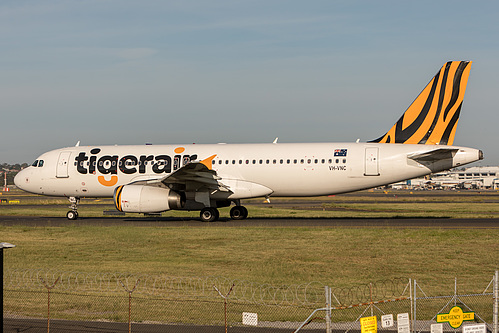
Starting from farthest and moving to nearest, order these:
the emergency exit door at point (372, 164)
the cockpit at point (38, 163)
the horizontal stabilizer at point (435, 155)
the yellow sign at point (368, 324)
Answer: the cockpit at point (38, 163) → the emergency exit door at point (372, 164) → the horizontal stabilizer at point (435, 155) → the yellow sign at point (368, 324)

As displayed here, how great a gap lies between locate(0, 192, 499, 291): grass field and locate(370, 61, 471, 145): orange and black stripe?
6994 millimetres

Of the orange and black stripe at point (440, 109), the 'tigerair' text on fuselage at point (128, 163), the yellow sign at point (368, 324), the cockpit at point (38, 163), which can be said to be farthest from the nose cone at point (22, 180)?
the yellow sign at point (368, 324)

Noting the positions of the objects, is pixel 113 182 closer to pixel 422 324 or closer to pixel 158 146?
pixel 158 146

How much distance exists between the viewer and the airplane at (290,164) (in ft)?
109

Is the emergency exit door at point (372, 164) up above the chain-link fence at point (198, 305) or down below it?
above

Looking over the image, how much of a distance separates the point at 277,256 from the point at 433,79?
17.5 m

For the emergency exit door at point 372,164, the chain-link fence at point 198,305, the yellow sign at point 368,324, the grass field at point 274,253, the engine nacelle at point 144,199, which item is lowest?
the chain-link fence at point 198,305

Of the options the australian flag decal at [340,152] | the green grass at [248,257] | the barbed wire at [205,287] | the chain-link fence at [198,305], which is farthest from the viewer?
the australian flag decal at [340,152]

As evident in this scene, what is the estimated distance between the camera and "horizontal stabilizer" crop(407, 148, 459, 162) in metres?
31.8

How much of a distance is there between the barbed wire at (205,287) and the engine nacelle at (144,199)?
14.0 m

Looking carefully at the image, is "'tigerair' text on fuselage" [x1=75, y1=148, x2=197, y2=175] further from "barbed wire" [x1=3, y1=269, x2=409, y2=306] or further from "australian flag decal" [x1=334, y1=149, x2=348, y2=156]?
"barbed wire" [x1=3, y1=269, x2=409, y2=306]

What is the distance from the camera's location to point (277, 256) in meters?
22.9

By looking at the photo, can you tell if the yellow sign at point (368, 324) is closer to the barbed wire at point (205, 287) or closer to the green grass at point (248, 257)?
the green grass at point (248, 257)

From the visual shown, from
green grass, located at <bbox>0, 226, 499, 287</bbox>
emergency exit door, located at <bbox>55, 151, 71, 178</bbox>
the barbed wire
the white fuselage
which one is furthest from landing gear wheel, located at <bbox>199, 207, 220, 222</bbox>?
the barbed wire
